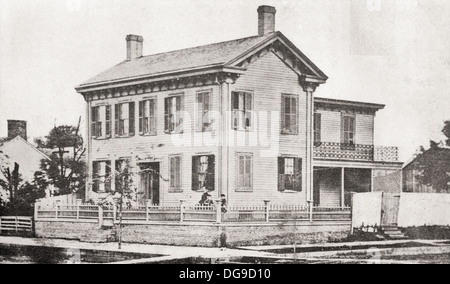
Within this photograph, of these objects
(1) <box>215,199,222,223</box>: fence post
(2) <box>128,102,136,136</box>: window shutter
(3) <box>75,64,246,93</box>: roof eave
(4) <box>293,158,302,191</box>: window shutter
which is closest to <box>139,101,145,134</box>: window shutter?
(2) <box>128,102,136,136</box>: window shutter

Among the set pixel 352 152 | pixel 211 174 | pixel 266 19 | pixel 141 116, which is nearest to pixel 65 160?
pixel 141 116

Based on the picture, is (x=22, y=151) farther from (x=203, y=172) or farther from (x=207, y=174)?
(x=207, y=174)

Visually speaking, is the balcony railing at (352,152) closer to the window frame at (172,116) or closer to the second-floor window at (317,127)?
the second-floor window at (317,127)

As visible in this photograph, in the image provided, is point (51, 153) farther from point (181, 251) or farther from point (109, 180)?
point (181, 251)

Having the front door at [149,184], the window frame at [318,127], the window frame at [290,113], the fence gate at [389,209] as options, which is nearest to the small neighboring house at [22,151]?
the front door at [149,184]

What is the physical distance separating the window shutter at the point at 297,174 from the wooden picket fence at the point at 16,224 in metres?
8.03

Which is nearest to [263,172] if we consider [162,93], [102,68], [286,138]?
[286,138]

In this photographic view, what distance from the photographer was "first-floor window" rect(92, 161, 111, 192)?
25984 mm

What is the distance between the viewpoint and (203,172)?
2447cm

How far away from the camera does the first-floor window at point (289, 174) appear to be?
25.5 meters

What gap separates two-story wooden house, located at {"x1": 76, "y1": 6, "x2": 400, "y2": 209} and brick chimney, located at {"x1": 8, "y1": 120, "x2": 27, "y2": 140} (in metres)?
2.18

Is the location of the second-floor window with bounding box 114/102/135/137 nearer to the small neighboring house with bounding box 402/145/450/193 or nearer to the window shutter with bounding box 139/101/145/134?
the window shutter with bounding box 139/101/145/134
